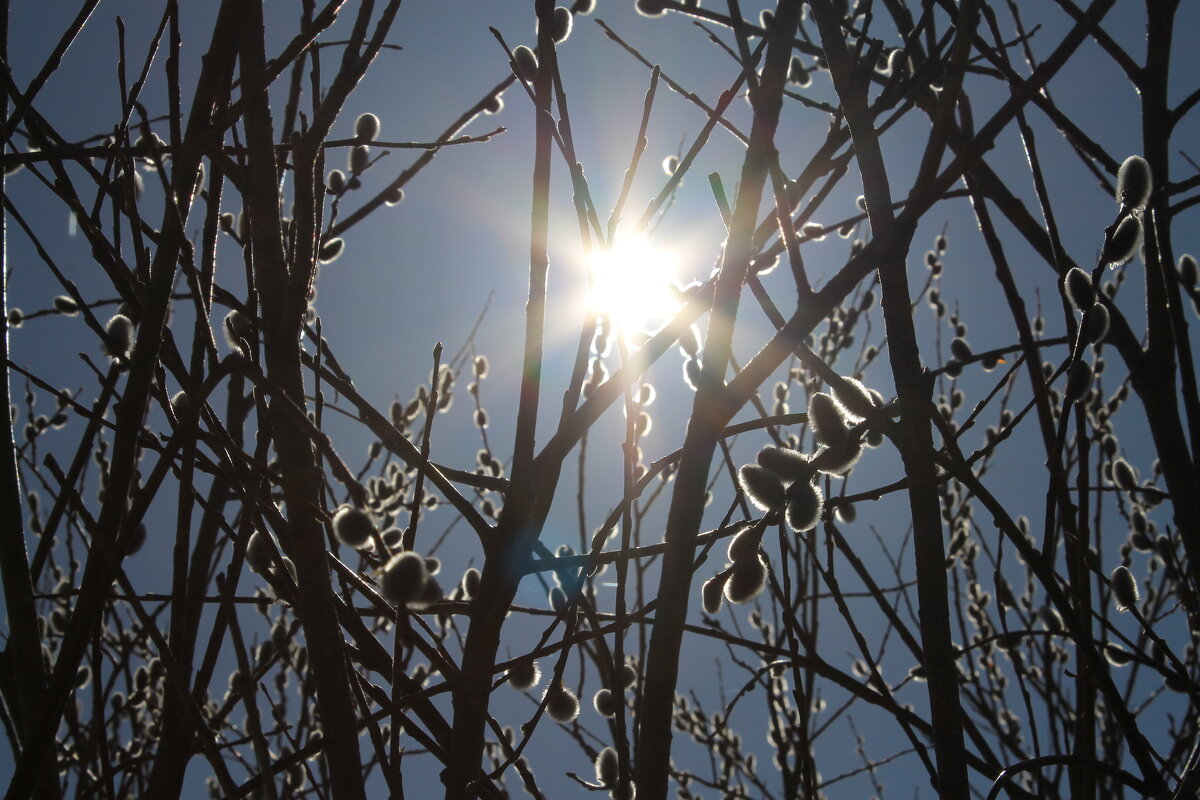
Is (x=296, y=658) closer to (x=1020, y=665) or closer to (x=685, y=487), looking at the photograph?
(x=1020, y=665)

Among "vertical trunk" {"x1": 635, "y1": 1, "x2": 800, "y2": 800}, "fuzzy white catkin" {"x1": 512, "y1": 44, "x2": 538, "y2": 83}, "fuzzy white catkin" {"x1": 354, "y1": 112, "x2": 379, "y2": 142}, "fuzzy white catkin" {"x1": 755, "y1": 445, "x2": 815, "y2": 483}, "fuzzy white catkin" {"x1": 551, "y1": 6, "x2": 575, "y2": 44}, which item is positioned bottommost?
"vertical trunk" {"x1": 635, "y1": 1, "x2": 800, "y2": 800}

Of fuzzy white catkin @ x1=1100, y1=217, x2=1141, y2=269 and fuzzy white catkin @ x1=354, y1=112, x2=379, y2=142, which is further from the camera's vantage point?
fuzzy white catkin @ x1=354, y1=112, x2=379, y2=142

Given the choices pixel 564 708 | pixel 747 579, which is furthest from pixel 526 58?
pixel 564 708

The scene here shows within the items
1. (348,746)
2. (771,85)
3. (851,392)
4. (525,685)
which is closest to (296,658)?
(525,685)

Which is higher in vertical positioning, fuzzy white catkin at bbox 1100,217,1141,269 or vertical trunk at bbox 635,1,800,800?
fuzzy white catkin at bbox 1100,217,1141,269

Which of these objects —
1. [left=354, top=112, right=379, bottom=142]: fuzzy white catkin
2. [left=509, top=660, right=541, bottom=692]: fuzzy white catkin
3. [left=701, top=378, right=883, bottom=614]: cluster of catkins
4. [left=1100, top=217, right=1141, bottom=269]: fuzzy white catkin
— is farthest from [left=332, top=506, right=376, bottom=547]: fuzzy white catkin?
[left=354, top=112, right=379, bottom=142]: fuzzy white catkin

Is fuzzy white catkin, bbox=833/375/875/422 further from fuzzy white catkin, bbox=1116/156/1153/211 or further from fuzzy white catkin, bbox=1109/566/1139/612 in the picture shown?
fuzzy white catkin, bbox=1109/566/1139/612

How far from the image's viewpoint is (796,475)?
1266 millimetres

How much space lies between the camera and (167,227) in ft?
3.31

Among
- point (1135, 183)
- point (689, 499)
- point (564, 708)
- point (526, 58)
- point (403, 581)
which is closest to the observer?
point (689, 499)

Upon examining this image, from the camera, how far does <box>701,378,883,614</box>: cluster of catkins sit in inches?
49.0

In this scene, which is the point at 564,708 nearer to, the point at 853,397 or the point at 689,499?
the point at 853,397

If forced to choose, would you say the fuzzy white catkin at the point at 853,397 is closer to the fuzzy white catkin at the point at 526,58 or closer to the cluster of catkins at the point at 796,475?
the cluster of catkins at the point at 796,475

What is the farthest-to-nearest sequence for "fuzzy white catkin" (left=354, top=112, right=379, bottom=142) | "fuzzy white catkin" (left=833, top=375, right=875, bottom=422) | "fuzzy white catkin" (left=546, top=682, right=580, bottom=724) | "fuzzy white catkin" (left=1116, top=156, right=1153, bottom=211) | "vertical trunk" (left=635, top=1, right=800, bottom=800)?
"fuzzy white catkin" (left=354, top=112, right=379, bottom=142), "fuzzy white catkin" (left=546, top=682, right=580, bottom=724), "fuzzy white catkin" (left=1116, top=156, right=1153, bottom=211), "fuzzy white catkin" (left=833, top=375, right=875, bottom=422), "vertical trunk" (left=635, top=1, right=800, bottom=800)
